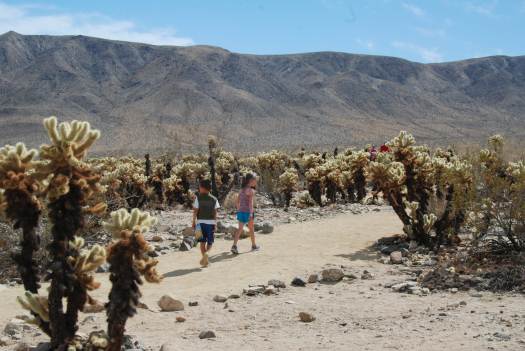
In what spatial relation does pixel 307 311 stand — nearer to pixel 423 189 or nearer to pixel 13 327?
pixel 13 327

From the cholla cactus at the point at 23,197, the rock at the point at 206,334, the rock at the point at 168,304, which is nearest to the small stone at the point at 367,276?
the rock at the point at 168,304

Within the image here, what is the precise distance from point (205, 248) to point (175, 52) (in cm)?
12641

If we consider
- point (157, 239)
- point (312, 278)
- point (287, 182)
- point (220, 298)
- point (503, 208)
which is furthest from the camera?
point (287, 182)

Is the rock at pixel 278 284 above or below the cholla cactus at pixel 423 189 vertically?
below

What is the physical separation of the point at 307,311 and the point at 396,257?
343cm

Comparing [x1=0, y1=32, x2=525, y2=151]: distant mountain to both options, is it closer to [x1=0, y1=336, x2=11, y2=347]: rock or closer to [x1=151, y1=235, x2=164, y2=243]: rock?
[x1=151, y1=235, x2=164, y2=243]: rock

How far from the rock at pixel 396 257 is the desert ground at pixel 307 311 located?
224 millimetres

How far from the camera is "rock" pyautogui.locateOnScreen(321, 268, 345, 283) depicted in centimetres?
921

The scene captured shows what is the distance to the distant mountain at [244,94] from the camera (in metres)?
89.2

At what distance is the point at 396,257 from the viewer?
1043 centimetres

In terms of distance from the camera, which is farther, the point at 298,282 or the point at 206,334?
the point at 298,282

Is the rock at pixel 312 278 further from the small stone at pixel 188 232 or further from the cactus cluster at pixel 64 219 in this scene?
the small stone at pixel 188 232

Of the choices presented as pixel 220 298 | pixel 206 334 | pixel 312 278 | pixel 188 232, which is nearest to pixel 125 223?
pixel 206 334

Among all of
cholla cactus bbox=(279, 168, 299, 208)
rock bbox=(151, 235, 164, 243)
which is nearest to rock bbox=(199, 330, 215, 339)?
rock bbox=(151, 235, 164, 243)
